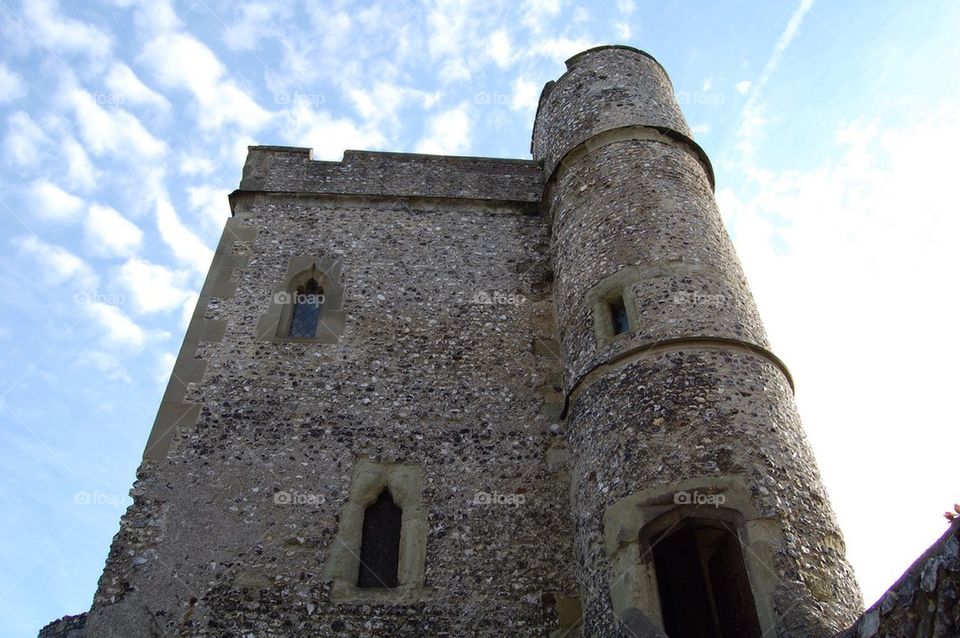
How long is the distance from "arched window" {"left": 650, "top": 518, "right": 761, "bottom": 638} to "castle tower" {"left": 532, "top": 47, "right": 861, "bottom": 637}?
2 centimetres

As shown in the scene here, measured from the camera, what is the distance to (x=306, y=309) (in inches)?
380

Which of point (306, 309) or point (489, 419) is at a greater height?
point (306, 309)

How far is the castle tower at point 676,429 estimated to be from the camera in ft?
19.1

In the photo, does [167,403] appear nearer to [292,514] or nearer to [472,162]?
[292,514]

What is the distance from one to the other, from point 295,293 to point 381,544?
3.79m

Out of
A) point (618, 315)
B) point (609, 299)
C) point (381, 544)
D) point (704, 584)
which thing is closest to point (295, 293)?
point (381, 544)

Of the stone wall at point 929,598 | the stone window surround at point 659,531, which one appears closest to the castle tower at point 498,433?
the stone window surround at point 659,531

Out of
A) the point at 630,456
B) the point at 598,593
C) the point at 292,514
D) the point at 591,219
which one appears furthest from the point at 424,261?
the point at 598,593

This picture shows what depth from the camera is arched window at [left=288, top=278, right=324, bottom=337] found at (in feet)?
30.8

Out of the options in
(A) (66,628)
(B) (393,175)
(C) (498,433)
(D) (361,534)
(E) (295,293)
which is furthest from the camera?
(B) (393,175)

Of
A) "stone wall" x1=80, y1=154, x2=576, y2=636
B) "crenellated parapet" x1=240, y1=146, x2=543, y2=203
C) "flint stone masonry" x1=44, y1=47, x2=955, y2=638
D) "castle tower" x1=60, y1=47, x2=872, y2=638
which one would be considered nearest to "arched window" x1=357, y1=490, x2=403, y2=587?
"castle tower" x1=60, y1=47, x2=872, y2=638

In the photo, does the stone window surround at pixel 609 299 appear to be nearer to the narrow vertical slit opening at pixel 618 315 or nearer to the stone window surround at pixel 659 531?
the narrow vertical slit opening at pixel 618 315

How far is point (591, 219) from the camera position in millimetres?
8930

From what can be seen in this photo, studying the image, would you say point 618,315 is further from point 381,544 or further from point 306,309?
point 306,309
